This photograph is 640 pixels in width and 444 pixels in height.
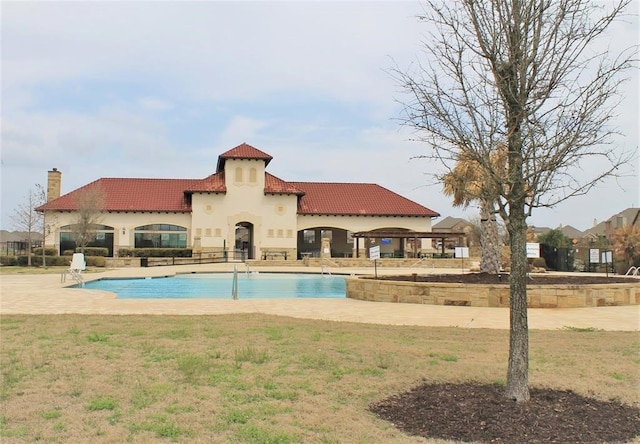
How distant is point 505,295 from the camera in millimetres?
13023

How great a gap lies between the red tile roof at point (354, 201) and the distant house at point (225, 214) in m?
0.10

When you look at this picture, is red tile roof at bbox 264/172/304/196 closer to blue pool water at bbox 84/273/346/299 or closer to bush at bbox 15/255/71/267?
bush at bbox 15/255/71/267

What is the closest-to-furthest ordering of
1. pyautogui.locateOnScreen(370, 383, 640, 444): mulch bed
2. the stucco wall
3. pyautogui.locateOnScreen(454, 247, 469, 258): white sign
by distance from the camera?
1. pyautogui.locateOnScreen(370, 383, 640, 444): mulch bed
2. pyautogui.locateOnScreen(454, 247, 469, 258): white sign
3. the stucco wall

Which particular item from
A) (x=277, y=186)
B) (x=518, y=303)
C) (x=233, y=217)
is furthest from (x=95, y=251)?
(x=518, y=303)

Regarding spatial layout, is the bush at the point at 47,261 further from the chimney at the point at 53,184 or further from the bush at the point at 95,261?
the chimney at the point at 53,184

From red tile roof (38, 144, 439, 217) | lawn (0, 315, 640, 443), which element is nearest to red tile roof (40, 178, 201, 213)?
red tile roof (38, 144, 439, 217)

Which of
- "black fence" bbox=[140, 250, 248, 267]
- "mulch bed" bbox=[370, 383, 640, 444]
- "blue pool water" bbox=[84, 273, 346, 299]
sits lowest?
"blue pool water" bbox=[84, 273, 346, 299]

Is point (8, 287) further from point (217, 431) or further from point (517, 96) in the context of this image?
point (517, 96)

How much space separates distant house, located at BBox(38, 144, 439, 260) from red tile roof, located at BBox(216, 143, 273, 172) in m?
0.08

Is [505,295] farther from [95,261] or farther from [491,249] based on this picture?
[95,261]

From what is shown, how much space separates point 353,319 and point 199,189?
36770 millimetres

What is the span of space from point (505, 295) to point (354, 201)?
1461 inches

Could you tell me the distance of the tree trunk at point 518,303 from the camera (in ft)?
15.7

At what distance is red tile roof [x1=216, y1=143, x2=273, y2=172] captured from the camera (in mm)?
45938
